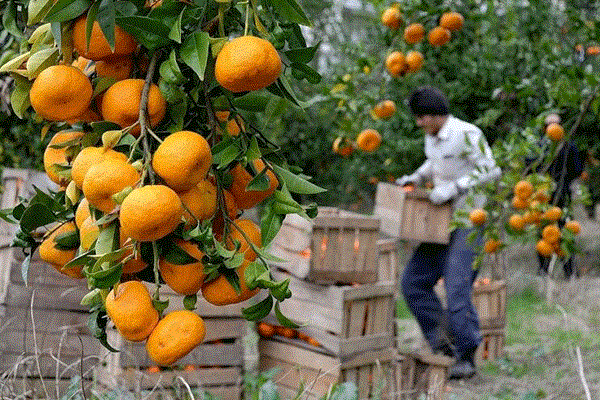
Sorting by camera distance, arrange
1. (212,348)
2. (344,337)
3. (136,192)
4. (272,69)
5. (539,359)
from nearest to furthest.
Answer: (136,192) → (272,69) → (212,348) → (344,337) → (539,359)

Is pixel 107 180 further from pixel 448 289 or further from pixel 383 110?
pixel 448 289

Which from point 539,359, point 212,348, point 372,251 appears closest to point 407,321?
point 539,359

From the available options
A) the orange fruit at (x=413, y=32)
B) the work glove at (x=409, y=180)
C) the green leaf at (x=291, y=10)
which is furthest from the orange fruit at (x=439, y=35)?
the green leaf at (x=291, y=10)

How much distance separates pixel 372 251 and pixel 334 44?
6298 millimetres

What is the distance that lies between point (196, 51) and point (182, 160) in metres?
0.17

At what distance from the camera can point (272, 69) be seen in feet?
3.67

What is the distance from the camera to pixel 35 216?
121 centimetres

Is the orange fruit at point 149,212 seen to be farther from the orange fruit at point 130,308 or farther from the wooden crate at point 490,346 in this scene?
the wooden crate at point 490,346

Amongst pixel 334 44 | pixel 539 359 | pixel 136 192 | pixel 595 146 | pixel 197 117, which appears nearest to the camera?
pixel 136 192

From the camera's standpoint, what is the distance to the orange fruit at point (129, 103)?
112cm

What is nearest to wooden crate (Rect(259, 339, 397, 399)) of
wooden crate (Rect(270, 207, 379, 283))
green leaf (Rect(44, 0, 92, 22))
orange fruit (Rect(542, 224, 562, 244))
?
wooden crate (Rect(270, 207, 379, 283))

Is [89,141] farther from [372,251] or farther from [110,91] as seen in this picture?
[372,251]

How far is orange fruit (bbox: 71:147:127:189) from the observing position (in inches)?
42.8

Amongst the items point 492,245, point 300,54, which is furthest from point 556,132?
point 300,54
